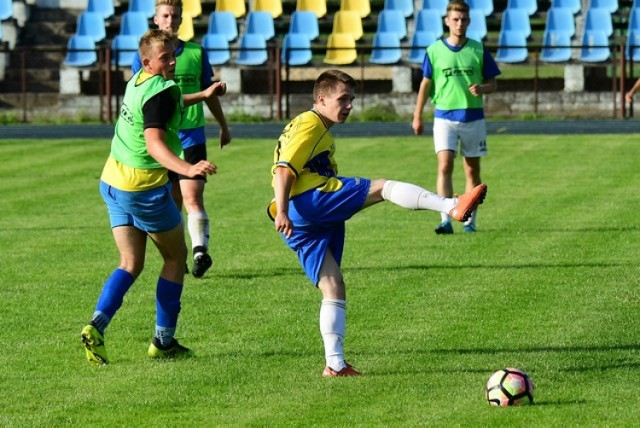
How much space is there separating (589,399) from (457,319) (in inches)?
92.7

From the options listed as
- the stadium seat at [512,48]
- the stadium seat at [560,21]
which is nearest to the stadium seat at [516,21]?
the stadium seat at [512,48]

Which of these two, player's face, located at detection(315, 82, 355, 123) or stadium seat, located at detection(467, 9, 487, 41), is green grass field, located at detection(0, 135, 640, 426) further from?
stadium seat, located at detection(467, 9, 487, 41)

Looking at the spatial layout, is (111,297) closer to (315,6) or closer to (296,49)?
(296,49)

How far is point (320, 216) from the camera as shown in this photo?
294 inches

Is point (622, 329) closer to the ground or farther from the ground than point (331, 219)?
closer to the ground

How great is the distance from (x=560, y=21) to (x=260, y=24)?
695 cm

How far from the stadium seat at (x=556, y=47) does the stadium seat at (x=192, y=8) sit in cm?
835

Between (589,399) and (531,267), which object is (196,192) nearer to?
(531,267)

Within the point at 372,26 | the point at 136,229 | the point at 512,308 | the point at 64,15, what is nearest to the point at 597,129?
the point at 372,26

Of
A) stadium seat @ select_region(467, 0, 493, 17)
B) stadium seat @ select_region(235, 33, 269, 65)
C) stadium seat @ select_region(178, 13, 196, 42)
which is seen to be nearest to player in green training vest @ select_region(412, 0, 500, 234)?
→ stadium seat @ select_region(235, 33, 269, 65)

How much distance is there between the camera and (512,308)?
378 inches

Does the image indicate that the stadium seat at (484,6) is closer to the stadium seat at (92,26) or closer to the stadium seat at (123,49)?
the stadium seat at (123,49)

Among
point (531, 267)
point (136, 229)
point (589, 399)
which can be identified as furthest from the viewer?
point (531, 267)

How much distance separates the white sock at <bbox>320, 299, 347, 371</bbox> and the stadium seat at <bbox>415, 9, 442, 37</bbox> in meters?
25.6
